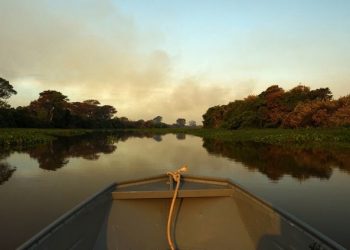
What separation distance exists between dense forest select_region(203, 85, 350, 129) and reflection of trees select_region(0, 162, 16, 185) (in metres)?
31.9

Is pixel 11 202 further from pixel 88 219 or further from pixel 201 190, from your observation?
pixel 201 190

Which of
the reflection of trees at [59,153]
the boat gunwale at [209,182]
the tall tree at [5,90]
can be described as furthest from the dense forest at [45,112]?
the boat gunwale at [209,182]

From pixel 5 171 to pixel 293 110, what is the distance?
38.7m

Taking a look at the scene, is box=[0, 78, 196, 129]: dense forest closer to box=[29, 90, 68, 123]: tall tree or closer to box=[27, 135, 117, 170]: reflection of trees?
box=[29, 90, 68, 123]: tall tree

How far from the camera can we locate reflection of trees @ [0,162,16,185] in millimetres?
11375

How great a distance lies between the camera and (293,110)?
1716 inches

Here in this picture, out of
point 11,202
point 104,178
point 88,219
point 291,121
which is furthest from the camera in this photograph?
point 291,121

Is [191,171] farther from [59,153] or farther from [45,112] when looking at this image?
[45,112]

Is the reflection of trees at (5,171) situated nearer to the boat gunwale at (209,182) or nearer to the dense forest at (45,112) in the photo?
the boat gunwale at (209,182)

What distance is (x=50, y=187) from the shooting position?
9695 mm

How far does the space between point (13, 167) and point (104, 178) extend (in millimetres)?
5191

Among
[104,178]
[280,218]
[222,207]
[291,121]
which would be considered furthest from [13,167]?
[291,121]

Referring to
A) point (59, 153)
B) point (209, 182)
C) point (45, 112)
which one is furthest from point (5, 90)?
point (209, 182)

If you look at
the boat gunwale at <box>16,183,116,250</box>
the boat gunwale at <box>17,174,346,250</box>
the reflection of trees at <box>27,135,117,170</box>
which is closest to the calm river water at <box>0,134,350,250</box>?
the reflection of trees at <box>27,135,117,170</box>
